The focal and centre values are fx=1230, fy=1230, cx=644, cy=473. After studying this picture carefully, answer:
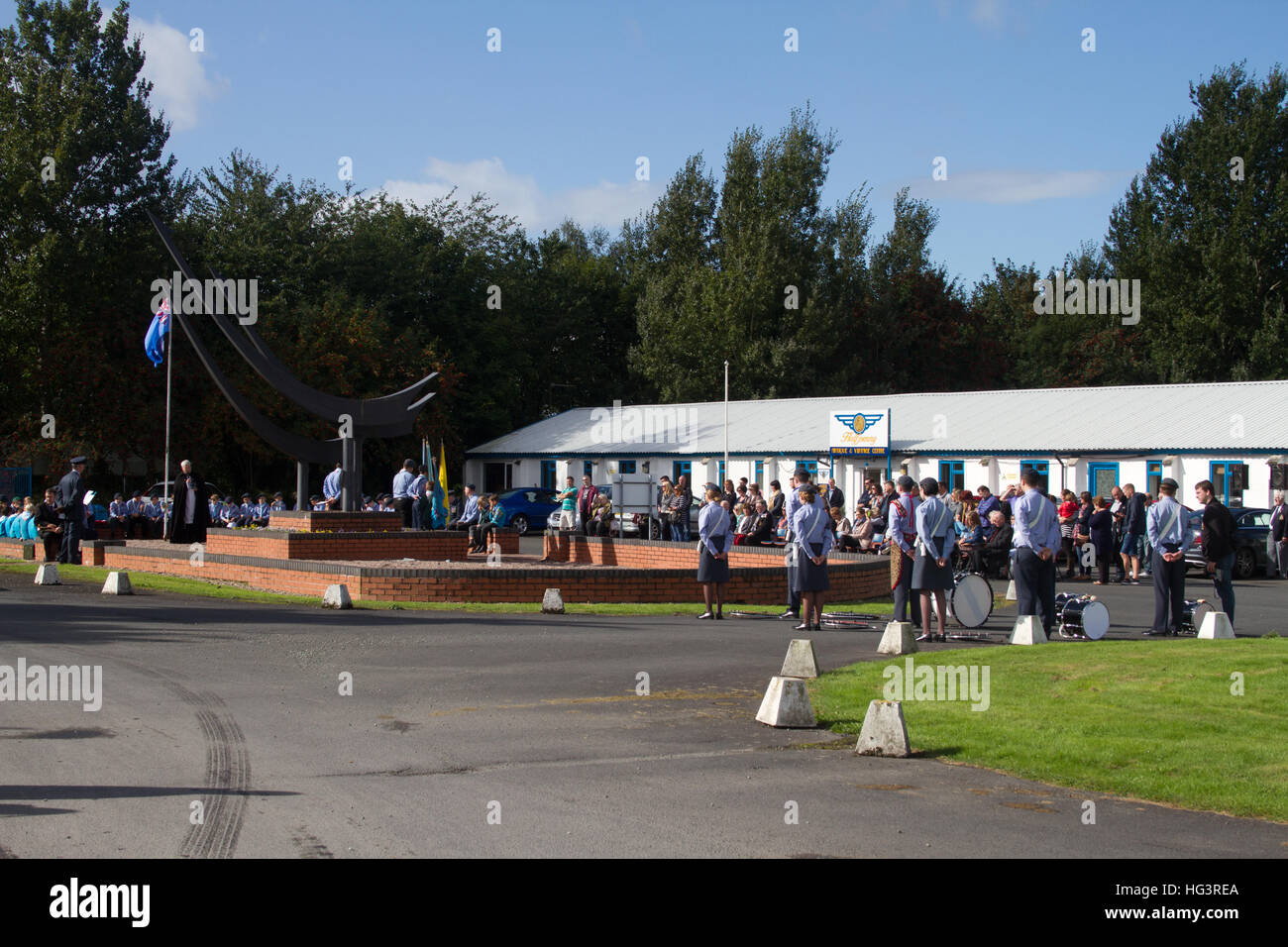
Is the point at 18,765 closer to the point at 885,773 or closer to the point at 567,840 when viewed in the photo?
the point at 567,840

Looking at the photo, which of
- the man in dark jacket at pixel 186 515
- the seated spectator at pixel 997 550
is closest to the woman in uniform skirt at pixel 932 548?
the seated spectator at pixel 997 550

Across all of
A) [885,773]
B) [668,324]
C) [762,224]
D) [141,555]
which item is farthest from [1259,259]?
[885,773]

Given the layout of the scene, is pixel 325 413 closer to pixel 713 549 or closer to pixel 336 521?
pixel 336 521

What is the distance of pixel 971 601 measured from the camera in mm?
15664

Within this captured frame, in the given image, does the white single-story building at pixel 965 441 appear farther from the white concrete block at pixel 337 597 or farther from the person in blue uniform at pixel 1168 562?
the person in blue uniform at pixel 1168 562

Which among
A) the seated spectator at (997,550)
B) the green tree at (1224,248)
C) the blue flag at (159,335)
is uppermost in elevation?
the green tree at (1224,248)

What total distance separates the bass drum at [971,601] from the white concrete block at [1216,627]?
8.23 feet

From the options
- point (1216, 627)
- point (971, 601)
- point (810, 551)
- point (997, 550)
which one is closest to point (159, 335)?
point (997, 550)

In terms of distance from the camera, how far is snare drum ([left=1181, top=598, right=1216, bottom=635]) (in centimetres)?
1571

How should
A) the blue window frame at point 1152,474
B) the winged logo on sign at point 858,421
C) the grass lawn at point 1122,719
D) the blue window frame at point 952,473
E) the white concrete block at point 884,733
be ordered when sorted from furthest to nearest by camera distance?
the winged logo on sign at point 858,421
the blue window frame at point 952,473
the blue window frame at point 1152,474
the white concrete block at point 884,733
the grass lawn at point 1122,719

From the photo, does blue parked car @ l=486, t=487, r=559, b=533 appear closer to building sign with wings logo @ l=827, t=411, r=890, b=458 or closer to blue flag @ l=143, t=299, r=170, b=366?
building sign with wings logo @ l=827, t=411, r=890, b=458

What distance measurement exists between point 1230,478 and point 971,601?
22629mm

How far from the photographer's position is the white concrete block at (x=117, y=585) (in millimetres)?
18297
